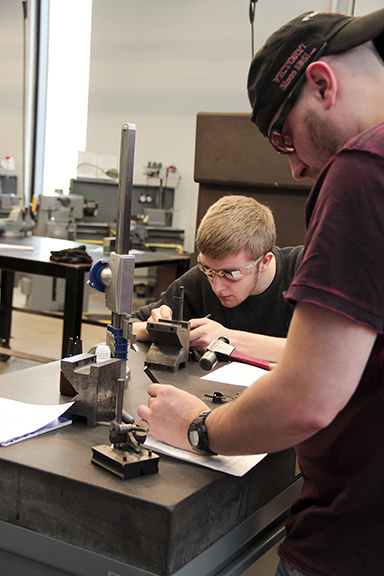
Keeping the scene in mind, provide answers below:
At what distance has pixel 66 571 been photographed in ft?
2.29

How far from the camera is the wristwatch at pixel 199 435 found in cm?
72

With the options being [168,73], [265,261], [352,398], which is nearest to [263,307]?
[265,261]

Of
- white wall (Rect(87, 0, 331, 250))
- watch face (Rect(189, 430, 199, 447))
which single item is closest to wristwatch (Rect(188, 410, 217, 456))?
watch face (Rect(189, 430, 199, 447))

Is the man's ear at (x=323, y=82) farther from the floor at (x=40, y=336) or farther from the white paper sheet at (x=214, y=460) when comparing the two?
the floor at (x=40, y=336)

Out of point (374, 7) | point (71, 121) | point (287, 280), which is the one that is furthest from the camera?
point (71, 121)

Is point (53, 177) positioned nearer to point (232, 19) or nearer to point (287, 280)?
point (232, 19)

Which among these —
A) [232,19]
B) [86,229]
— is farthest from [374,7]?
[86,229]

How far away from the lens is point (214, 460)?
769mm

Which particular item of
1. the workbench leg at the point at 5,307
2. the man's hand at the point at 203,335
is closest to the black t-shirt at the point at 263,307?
the man's hand at the point at 203,335

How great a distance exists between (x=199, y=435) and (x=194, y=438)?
16 millimetres

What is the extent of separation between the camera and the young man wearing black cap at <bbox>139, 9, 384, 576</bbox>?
0.50 metres

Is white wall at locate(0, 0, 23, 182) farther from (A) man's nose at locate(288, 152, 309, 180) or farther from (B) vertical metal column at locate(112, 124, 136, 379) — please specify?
(A) man's nose at locate(288, 152, 309, 180)

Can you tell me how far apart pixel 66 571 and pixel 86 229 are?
436 cm

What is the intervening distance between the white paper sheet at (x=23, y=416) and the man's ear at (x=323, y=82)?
0.59m
